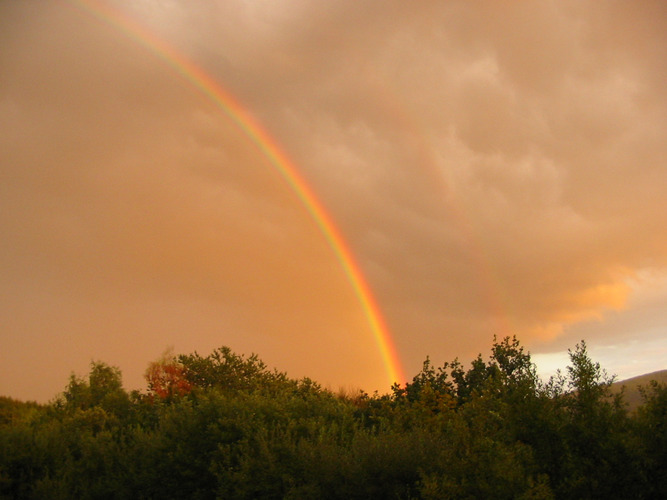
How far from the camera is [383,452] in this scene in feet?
35.3

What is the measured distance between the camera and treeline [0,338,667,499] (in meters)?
8.16

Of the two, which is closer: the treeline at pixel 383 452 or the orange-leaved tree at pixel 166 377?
the treeline at pixel 383 452

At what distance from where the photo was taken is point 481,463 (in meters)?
8.12

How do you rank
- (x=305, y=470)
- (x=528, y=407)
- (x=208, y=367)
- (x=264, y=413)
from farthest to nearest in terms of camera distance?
(x=208, y=367) < (x=264, y=413) < (x=305, y=470) < (x=528, y=407)

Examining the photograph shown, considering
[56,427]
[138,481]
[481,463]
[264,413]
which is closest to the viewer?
[481,463]

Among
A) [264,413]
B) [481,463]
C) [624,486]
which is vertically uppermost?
[264,413]

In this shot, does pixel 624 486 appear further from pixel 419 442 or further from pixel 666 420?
pixel 419 442

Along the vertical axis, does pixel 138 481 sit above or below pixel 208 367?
below

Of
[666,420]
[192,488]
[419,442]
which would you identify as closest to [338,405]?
[192,488]

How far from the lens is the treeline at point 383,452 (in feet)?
26.8

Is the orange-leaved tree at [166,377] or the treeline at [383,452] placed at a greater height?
the orange-leaved tree at [166,377]

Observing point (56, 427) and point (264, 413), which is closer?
point (264, 413)

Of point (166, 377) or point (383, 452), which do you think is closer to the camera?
point (383, 452)

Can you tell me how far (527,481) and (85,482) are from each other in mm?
12889
